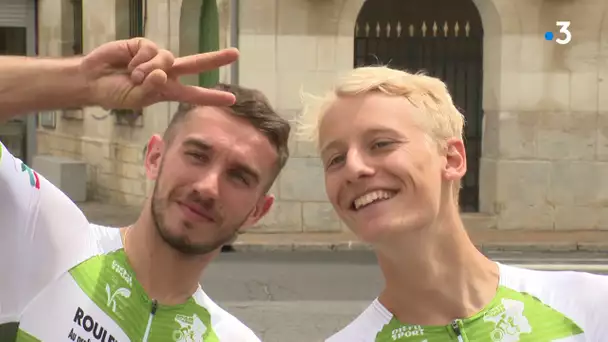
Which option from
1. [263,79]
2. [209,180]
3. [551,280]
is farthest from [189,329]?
[263,79]

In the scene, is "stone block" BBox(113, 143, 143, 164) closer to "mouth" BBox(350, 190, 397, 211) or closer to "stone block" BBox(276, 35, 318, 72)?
"stone block" BBox(276, 35, 318, 72)

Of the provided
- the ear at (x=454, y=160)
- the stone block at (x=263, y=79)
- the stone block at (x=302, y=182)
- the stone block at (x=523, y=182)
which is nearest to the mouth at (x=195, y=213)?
the ear at (x=454, y=160)

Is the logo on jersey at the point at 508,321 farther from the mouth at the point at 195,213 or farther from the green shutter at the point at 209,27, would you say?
the green shutter at the point at 209,27

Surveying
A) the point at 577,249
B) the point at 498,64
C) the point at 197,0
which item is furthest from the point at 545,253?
the point at 197,0

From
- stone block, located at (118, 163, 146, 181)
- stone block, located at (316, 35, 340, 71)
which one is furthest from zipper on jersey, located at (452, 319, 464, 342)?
stone block, located at (118, 163, 146, 181)

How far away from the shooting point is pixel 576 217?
576 inches

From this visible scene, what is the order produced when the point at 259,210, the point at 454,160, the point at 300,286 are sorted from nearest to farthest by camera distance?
the point at 454,160 → the point at 259,210 → the point at 300,286

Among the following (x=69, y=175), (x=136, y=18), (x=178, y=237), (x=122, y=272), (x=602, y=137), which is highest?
(x=136, y=18)

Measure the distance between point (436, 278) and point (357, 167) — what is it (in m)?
0.40

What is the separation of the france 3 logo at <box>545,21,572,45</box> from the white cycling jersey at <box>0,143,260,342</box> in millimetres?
13109

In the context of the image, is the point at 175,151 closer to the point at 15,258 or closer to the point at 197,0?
the point at 15,258

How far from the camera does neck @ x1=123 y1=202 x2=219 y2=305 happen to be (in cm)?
256

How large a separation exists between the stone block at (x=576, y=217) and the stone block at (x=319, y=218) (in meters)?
3.90

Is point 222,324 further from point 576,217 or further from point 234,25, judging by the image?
point 576,217
